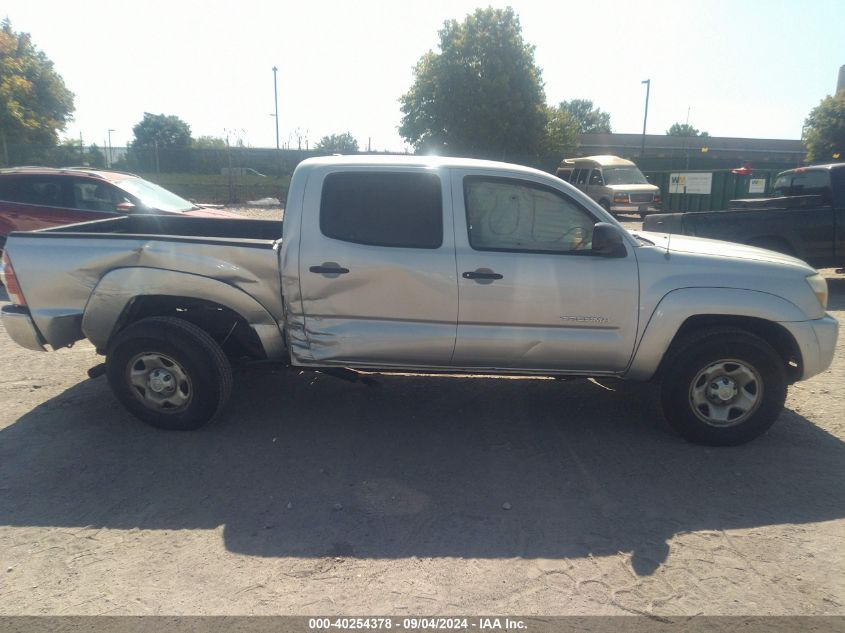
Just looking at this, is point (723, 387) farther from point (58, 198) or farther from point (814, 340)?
point (58, 198)

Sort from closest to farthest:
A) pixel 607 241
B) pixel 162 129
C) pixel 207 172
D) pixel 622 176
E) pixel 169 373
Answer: pixel 607 241, pixel 169 373, pixel 622 176, pixel 207 172, pixel 162 129

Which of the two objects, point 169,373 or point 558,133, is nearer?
point 169,373

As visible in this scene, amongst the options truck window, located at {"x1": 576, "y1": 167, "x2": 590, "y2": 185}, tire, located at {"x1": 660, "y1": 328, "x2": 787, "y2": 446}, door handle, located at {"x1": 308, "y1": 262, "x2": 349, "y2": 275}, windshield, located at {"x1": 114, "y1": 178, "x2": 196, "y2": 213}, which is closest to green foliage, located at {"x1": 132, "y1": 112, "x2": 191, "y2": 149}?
truck window, located at {"x1": 576, "y1": 167, "x2": 590, "y2": 185}

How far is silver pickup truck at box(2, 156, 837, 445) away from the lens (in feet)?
14.0

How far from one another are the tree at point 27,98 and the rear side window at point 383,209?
869 inches

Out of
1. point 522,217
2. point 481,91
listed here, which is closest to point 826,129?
point 481,91

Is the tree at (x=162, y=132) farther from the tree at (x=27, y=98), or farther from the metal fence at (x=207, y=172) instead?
the metal fence at (x=207, y=172)

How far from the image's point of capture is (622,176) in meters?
23.1

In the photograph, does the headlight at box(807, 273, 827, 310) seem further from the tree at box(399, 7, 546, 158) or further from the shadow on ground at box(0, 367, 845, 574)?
the tree at box(399, 7, 546, 158)

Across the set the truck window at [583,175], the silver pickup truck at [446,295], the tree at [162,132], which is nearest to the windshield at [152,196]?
the silver pickup truck at [446,295]

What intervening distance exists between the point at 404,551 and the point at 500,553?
0.49m

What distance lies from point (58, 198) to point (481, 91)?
2775cm

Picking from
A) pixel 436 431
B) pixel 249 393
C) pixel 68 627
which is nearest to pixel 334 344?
pixel 436 431

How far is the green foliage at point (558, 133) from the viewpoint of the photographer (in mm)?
35688
